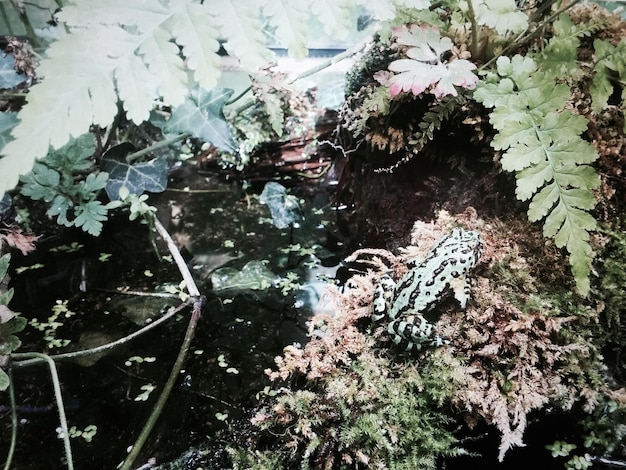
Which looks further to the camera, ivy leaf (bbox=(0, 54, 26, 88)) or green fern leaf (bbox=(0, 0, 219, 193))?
ivy leaf (bbox=(0, 54, 26, 88))

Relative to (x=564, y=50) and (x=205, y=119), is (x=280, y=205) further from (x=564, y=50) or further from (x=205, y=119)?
(x=564, y=50)

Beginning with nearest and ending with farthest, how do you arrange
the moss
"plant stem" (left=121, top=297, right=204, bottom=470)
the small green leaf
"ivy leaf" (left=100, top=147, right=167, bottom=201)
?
the moss < "plant stem" (left=121, top=297, right=204, bottom=470) < the small green leaf < "ivy leaf" (left=100, top=147, right=167, bottom=201)

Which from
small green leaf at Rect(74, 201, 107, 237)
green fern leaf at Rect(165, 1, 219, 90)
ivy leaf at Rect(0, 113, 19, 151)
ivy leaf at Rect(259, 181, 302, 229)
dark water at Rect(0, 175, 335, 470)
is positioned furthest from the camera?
ivy leaf at Rect(259, 181, 302, 229)

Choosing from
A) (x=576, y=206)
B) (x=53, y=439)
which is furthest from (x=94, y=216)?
(x=576, y=206)

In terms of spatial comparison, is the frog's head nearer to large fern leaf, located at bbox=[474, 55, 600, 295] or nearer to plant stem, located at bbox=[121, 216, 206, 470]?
large fern leaf, located at bbox=[474, 55, 600, 295]

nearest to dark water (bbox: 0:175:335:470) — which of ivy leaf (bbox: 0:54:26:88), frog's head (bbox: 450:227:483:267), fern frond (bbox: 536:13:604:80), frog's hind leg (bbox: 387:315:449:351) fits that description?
frog's hind leg (bbox: 387:315:449:351)

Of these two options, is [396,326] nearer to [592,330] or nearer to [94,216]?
[592,330]

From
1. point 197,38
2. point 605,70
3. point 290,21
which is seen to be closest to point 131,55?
point 197,38
